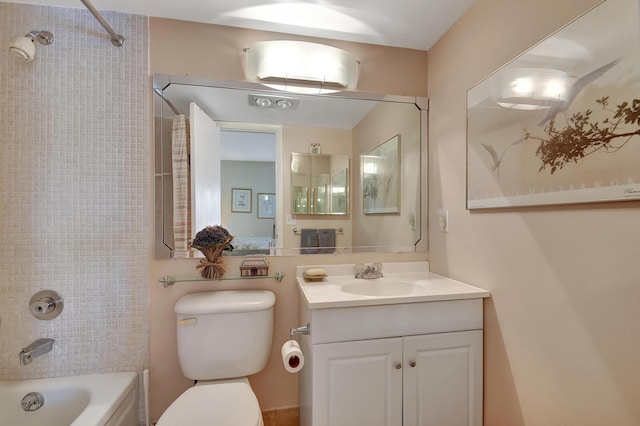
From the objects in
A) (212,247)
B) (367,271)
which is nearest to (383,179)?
(367,271)

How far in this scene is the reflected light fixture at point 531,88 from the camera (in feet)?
3.05

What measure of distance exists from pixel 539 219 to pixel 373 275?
0.83m

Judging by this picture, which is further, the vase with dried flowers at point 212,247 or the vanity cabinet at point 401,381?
the vase with dried flowers at point 212,247

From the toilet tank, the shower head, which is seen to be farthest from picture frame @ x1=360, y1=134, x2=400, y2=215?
the shower head

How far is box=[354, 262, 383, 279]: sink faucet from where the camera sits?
159 cm

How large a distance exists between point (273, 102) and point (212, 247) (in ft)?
2.88

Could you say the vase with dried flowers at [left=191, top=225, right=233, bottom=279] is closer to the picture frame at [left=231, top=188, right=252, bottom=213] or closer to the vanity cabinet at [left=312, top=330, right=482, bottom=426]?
the picture frame at [left=231, top=188, right=252, bottom=213]

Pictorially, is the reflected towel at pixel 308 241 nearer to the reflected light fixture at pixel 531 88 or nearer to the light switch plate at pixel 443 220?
the light switch plate at pixel 443 220

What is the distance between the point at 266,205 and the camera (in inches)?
62.1

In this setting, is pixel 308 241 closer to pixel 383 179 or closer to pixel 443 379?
pixel 383 179

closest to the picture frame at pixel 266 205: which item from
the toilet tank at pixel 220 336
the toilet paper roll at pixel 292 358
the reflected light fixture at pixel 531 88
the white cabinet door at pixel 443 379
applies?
the toilet tank at pixel 220 336

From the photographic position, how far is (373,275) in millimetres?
1592

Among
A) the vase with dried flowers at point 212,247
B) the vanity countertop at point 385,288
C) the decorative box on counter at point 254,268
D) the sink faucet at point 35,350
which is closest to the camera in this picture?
the vanity countertop at point 385,288

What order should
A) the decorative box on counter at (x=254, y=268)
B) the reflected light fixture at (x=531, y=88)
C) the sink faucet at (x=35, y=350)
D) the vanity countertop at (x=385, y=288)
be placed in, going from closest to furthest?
the reflected light fixture at (x=531, y=88)
the vanity countertop at (x=385, y=288)
the sink faucet at (x=35, y=350)
the decorative box on counter at (x=254, y=268)
